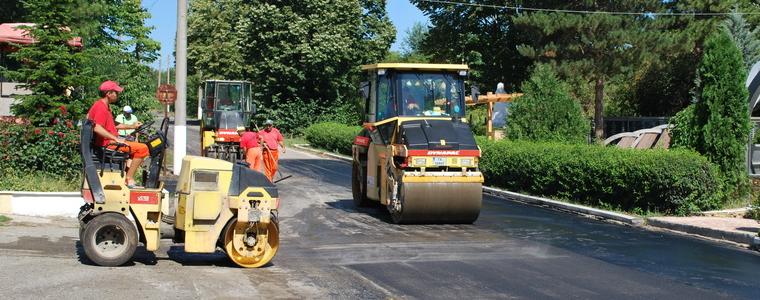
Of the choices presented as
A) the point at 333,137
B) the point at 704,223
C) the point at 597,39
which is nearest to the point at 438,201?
the point at 704,223

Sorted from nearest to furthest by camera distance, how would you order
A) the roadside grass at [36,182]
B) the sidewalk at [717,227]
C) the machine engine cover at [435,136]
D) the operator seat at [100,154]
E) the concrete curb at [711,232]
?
the operator seat at [100,154]
the concrete curb at [711,232]
the sidewalk at [717,227]
the machine engine cover at [435,136]
the roadside grass at [36,182]

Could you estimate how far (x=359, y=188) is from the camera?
17.8 metres

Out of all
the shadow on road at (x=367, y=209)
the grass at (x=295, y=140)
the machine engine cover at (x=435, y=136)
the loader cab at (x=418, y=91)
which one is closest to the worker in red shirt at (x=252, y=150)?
the shadow on road at (x=367, y=209)

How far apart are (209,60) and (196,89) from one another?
19.5 m

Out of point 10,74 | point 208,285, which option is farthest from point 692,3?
point 208,285

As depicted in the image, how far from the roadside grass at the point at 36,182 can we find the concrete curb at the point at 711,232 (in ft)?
34.7

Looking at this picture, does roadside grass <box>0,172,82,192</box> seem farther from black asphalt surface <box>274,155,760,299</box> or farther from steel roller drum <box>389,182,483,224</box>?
steel roller drum <box>389,182,483,224</box>

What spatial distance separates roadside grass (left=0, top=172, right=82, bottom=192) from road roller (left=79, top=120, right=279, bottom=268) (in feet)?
17.4

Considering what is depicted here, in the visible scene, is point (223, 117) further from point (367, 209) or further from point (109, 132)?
point (109, 132)

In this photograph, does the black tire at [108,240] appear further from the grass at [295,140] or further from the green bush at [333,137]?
the grass at [295,140]

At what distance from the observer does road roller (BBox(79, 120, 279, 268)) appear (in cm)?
991

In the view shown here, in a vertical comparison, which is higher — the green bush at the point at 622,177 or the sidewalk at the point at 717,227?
the green bush at the point at 622,177

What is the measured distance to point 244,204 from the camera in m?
10.1

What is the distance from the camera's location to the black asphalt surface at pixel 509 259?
933cm
